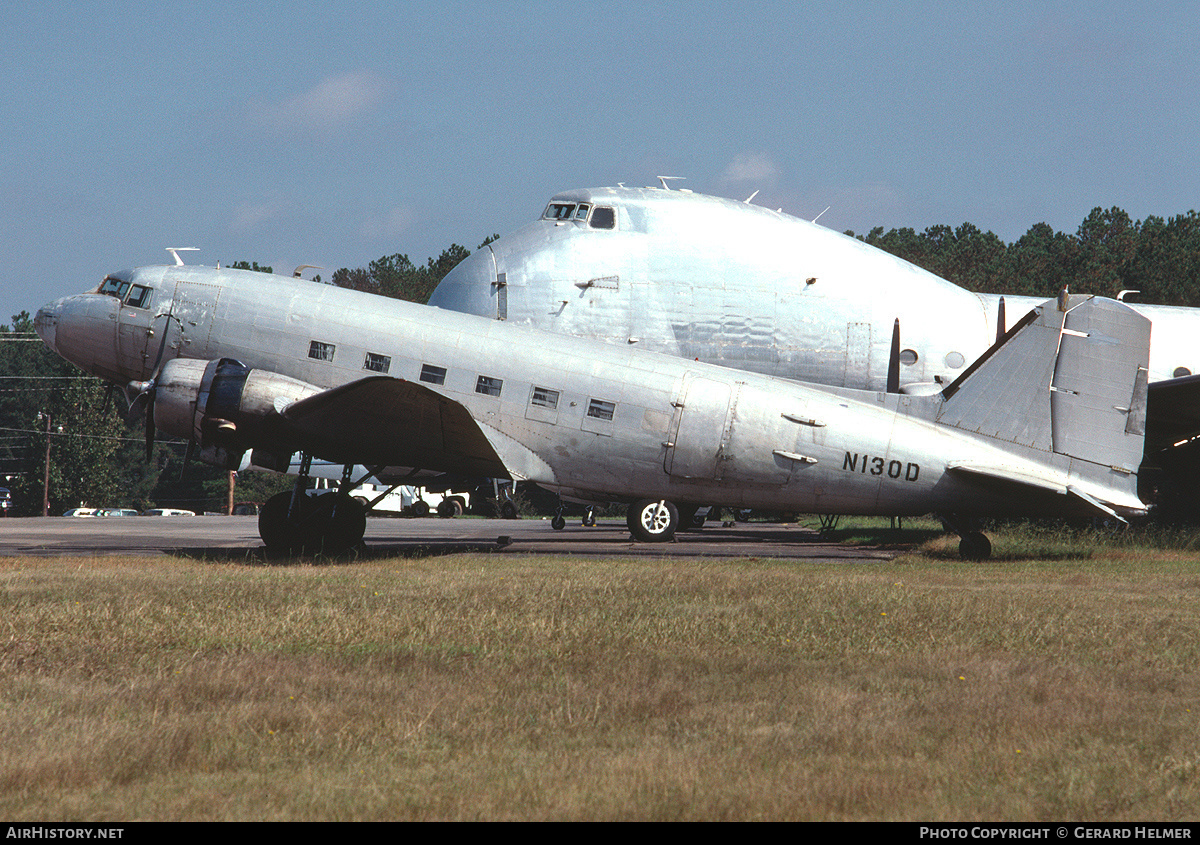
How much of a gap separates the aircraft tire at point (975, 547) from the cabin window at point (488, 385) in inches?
361

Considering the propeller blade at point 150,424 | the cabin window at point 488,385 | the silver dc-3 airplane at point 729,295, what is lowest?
the propeller blade at point 150,424

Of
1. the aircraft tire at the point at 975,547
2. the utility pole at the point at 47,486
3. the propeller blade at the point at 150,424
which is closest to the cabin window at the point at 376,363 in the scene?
the propeller blade at the point at 150,424

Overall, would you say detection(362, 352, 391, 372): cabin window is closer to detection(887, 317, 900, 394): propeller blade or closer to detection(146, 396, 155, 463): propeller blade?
detection(146, 396, 155, 463): propeller blade

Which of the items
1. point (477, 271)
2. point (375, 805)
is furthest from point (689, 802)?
point (477, 271)

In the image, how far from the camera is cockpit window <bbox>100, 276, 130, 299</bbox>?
63.6 ft

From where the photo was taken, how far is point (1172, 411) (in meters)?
21.4

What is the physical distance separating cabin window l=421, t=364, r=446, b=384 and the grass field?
19.2ft

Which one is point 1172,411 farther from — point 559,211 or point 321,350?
point 321,350

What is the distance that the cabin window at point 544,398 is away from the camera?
737 inches

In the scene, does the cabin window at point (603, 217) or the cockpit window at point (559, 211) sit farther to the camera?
the cockpit window at point (559, 211)

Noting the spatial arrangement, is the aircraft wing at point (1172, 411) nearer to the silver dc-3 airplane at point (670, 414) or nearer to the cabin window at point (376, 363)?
the silver dc-3 airplane at point (670, 414)

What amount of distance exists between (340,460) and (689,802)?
14360mm

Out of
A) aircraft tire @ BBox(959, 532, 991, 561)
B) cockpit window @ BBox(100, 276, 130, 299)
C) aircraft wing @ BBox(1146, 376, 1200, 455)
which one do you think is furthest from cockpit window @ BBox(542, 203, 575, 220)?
aircraft wing @ BBox(1146, 376, 1200, 455)

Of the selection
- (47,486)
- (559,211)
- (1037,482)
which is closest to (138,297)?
(559,211)
